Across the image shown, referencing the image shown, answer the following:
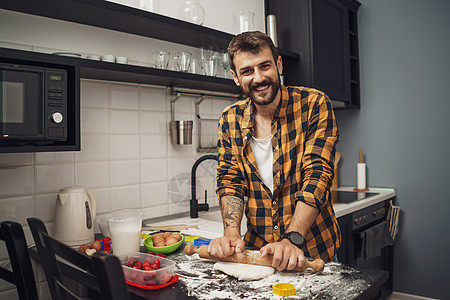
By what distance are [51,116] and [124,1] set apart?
81 centimetres

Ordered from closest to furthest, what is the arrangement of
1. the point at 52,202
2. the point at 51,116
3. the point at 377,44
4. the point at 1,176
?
the point at 51,116 → the point at 1,176 → the point at 52,202 → the point at 377,44

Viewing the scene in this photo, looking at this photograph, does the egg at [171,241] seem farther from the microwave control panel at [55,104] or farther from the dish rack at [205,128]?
the dish rack at [205,128]

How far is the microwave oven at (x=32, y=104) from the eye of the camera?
3.96 ft

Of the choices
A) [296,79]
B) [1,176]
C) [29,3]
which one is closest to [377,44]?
[296,79]

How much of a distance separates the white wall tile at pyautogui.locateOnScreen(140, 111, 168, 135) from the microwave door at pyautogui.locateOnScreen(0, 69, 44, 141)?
2.22 ft

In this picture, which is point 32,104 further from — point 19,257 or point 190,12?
point 190,12

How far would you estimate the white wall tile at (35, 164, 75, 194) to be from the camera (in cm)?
154

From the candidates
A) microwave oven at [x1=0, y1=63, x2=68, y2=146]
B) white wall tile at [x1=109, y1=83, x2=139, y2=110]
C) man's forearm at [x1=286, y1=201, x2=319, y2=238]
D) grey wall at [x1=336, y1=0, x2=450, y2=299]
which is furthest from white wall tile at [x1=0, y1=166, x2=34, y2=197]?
grey wall at [x1=336, y1=0, x2=450, y2=299]

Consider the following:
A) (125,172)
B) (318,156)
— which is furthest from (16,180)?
(318,156)

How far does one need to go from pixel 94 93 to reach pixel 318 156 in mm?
1056

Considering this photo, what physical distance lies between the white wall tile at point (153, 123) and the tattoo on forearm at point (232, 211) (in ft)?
2.23

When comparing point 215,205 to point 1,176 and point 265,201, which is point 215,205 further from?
point 1,176

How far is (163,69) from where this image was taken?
172 centimetres

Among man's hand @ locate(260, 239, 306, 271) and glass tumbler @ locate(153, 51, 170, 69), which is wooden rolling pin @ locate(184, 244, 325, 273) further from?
glass tumbler @ locate(153, 51, 170, 69)
